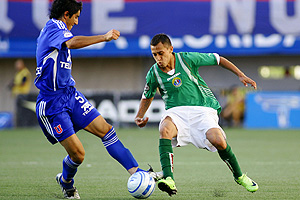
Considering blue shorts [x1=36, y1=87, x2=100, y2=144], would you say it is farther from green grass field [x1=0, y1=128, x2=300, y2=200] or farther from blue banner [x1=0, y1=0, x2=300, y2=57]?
blue banner [x1=0, y1=0, x2=300, y2=57]

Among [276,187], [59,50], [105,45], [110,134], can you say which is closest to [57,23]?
[59,50]

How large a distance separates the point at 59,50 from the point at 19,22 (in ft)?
52.2

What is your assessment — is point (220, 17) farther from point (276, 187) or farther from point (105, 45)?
point (276, 187)

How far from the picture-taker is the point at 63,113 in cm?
617

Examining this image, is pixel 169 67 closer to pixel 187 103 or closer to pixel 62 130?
pixel 187 103

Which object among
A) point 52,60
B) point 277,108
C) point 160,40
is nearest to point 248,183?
point 160,40

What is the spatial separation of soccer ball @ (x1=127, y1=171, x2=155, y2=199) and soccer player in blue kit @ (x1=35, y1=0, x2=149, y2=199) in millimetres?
263

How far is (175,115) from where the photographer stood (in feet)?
21.9

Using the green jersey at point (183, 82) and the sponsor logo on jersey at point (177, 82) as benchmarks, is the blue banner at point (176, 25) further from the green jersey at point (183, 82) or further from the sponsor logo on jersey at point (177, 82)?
the sponsor logo on jersey at point (177, 82)

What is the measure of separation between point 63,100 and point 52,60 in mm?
443

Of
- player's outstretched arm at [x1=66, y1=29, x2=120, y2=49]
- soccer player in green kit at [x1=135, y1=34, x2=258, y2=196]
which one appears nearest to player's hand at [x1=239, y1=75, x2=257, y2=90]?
soccer player in green kit at [x1=135, y1=34, x2=258, y2=196]

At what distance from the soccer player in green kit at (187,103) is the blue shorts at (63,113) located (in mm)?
782

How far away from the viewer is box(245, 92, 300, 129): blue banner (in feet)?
60.0

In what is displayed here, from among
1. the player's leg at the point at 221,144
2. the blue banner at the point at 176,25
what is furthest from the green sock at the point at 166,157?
the blue banner at the point at 176,25
